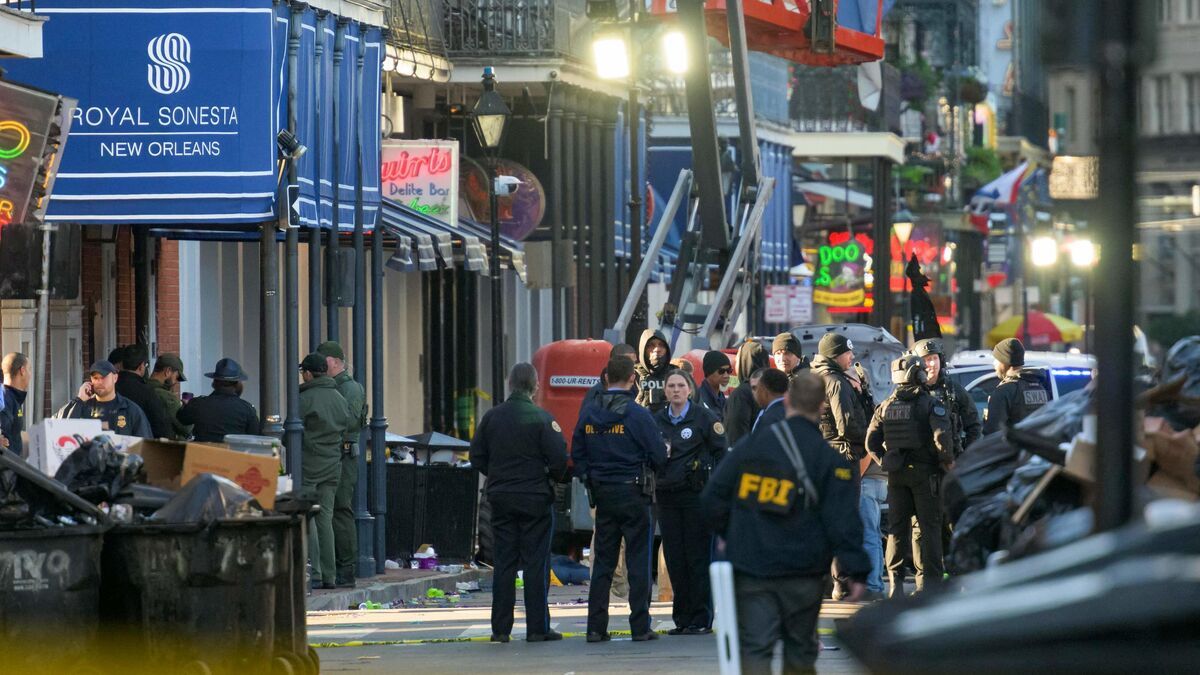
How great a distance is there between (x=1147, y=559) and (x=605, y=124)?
30.5 m

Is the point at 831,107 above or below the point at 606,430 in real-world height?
above

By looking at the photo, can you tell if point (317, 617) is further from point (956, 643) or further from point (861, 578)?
point (956, 643)

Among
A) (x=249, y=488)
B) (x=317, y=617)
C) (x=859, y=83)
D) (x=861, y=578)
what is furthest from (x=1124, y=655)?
(x=859, y=83)

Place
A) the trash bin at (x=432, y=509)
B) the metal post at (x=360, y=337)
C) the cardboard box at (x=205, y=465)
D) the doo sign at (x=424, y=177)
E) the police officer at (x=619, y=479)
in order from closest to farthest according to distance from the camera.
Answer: the cardboard box at (x=205, y=465), the police officer at (x=619, y=479), the metal post at (x=360, y=337), the trash bin at (x=432, y=509), the doo sign at (x=424, y=177)

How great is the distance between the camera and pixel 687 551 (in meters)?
15.8

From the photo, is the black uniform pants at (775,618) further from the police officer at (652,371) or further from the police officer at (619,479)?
the police officer at (652,371)

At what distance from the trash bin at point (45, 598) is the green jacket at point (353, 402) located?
7.62 meters

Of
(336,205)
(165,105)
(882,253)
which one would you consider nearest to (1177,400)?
(165,105)

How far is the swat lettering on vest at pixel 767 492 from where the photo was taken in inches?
423

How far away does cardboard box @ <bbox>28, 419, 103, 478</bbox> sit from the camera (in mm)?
13828

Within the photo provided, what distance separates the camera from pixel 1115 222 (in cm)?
617

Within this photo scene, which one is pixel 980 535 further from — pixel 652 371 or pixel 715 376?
pixel 715 376

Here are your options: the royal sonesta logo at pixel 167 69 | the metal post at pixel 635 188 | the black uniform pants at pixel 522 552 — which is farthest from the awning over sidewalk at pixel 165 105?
the metal post at pixel 635 188

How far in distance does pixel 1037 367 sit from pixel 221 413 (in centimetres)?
773
